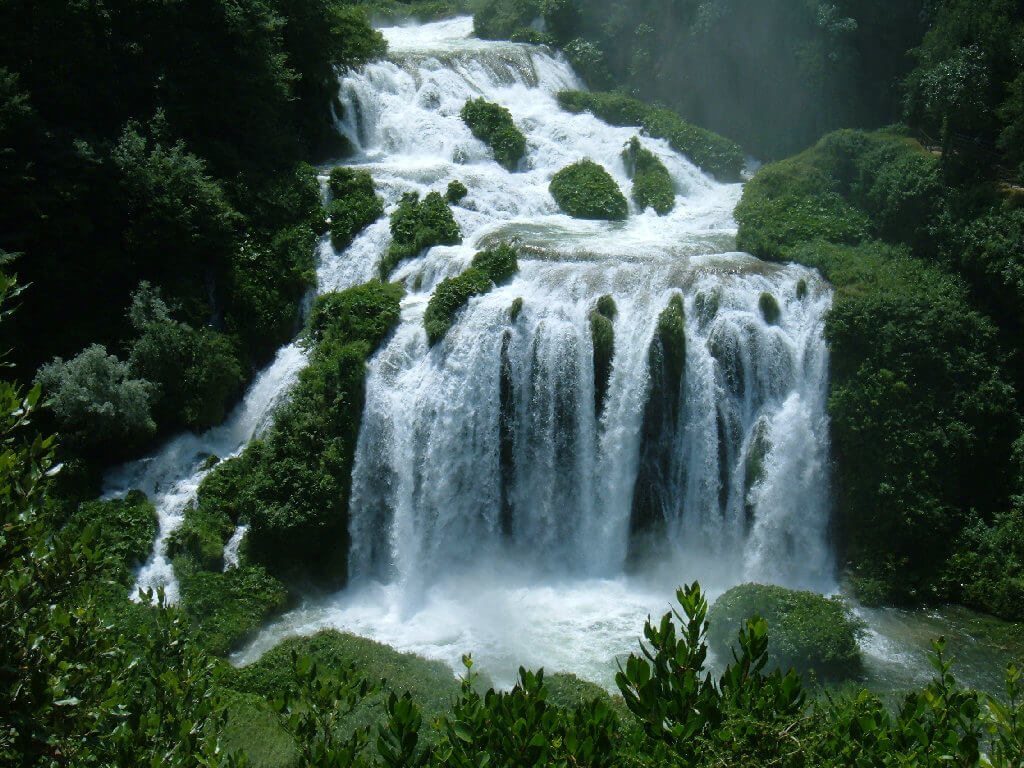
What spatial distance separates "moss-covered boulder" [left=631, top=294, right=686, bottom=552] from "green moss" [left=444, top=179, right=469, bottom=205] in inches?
290

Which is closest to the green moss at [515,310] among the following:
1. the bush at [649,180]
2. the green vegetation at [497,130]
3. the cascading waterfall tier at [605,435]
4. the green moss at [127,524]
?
the cascading waterfall tier at [605,435]

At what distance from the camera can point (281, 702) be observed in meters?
5.30

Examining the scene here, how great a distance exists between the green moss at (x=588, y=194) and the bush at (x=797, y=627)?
38.1 ft

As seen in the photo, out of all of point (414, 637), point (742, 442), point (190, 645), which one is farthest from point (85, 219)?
point (190, 645)

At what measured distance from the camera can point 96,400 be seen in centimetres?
1786

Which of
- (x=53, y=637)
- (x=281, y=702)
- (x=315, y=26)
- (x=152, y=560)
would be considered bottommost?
(x=152, y=560)

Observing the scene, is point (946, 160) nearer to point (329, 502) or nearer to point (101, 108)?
point (329, 502)

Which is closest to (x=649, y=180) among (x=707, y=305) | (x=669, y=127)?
(x=669, y=127)

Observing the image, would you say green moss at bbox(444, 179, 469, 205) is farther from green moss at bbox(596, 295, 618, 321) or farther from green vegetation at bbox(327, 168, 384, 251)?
green moss at bbox(596, 295, 618, 321)

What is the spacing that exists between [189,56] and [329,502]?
1198cm

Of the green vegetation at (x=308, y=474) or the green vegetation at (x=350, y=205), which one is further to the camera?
the green vegetation at (x=350, y=205)

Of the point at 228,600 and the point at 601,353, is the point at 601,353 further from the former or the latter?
the point at 228,600

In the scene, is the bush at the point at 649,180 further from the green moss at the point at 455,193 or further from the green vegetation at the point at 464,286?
the green vegetation at the point at 464,286

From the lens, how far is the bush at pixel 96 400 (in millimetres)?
17734
